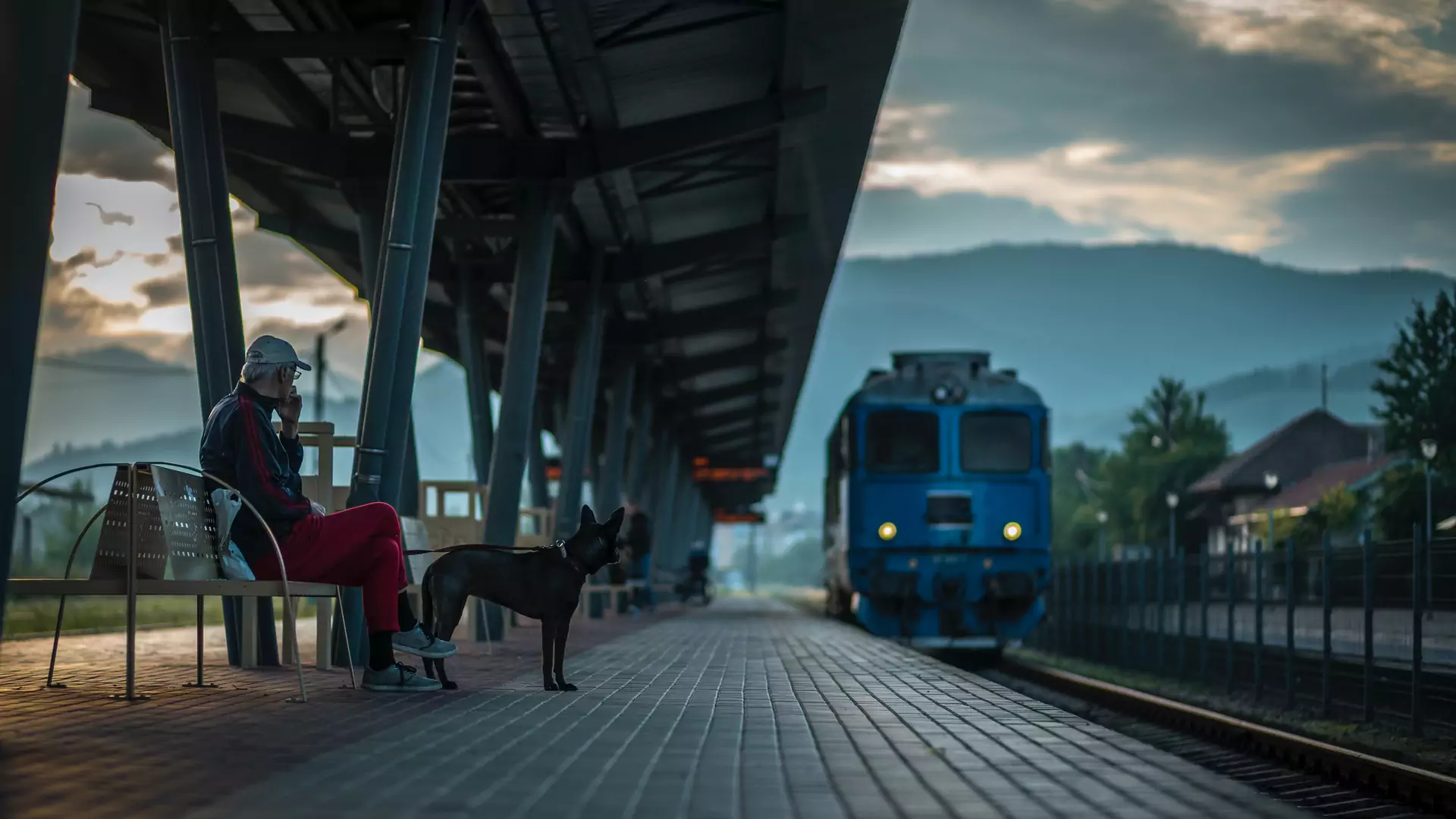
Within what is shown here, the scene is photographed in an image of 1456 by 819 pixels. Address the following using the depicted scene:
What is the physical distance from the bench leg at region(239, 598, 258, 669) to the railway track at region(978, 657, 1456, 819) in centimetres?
535

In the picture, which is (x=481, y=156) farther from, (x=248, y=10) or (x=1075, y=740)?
(x=1075, y=740)

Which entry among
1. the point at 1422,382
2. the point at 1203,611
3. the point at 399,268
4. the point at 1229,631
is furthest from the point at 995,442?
the point at 1422,382

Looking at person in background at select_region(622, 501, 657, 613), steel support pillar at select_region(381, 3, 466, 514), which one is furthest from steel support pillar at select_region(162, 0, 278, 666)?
person in background at select_region(622, 501, 657, 613)

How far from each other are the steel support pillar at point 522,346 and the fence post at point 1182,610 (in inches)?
301

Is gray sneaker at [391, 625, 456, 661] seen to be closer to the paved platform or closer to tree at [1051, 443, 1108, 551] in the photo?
the paved platform

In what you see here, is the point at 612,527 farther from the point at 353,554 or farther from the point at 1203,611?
the point at 1203,611

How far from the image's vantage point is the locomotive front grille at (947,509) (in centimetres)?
2228

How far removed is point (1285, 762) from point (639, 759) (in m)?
7.06

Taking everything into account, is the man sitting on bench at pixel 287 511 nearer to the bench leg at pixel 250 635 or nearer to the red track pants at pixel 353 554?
the red track pants at pixel 353 554

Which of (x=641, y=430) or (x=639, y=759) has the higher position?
(x=641, y=430)

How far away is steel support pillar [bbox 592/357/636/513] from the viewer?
3184 cm

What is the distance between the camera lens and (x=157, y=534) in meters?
8.01

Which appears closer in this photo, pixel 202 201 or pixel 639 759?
pixel 639 759

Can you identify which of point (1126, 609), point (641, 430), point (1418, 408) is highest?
point (1418, 408)
